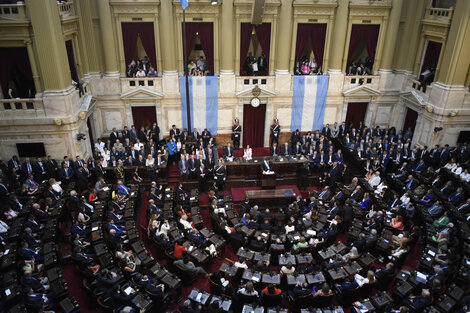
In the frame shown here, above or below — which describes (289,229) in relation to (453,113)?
below

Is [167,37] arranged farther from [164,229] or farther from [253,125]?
[164,229]

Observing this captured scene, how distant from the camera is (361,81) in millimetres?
20797

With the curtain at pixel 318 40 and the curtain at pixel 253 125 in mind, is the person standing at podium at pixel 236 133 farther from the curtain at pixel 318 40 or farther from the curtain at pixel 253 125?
the curtain at pixel 318 40

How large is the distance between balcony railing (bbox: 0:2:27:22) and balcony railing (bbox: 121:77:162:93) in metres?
5.73

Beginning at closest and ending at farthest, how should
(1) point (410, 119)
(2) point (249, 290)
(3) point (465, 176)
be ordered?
(2) point (249, 290) → (3) point (465, 176) → (1) point (410, 119)

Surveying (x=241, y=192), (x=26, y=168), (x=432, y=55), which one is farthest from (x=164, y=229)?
(x=432, y=55)

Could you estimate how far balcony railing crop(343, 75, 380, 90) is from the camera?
811 inches

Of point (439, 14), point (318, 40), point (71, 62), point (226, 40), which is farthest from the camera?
point (318, 40)

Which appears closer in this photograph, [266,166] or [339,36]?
[266,166]

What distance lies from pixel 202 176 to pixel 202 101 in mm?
5444

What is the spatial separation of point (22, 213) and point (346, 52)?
1786 centimetres

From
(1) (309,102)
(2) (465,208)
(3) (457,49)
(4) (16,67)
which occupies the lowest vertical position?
(2) (465,208)

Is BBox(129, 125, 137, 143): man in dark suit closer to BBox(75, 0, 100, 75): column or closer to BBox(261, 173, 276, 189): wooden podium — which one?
BBox(75, 0, 100, 75): column

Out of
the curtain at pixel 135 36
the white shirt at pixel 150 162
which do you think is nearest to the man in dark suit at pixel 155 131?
the white shirt at pixel 150 162
